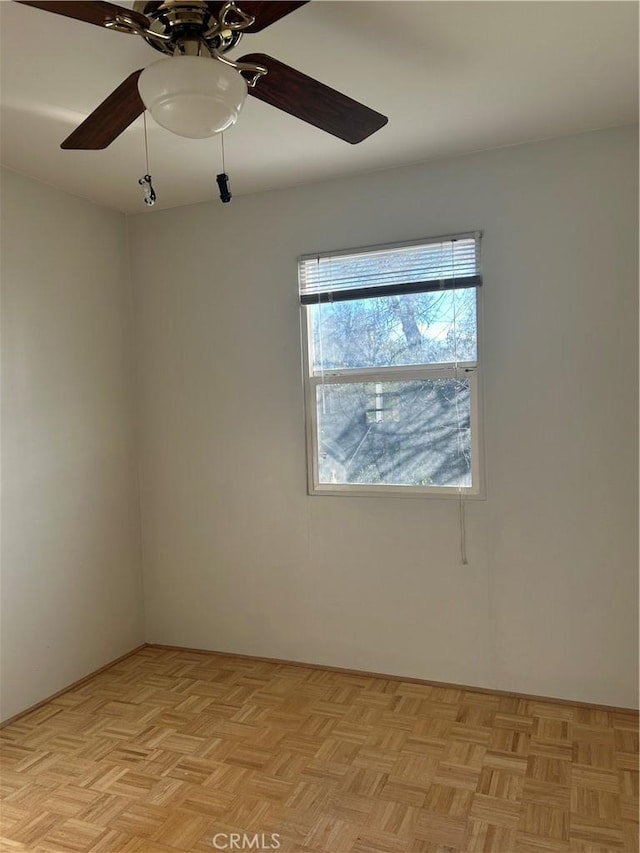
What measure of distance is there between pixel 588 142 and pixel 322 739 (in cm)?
284

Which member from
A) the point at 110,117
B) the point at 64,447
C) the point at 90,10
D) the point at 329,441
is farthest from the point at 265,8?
the point at 64,447

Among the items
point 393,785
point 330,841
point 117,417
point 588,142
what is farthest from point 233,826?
point 588,142

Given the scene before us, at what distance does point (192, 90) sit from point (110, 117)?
543 millimetres

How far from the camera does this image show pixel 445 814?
2.27 metres

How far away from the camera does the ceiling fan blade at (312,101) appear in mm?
1805

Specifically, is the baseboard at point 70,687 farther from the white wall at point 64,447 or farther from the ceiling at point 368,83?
the ceiling at point 368,83

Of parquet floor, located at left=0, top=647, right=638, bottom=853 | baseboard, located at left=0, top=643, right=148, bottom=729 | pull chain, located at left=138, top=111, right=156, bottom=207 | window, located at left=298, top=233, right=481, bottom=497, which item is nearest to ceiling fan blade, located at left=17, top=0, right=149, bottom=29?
pull chain, located at left=138, top=111, right=156, bottom=207

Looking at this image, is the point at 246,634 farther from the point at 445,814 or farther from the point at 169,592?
the point at 445,814

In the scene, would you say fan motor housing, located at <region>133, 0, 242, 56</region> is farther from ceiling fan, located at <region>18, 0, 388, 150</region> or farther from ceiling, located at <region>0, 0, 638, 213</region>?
ceiling, located at <region>0, 0, 638, 213</region>

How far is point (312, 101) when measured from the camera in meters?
1.95

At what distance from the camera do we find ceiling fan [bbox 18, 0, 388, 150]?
155 cm

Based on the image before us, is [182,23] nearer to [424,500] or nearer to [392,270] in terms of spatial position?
[392,270]

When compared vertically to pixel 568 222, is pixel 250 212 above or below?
above

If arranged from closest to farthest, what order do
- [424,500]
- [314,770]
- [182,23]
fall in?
[182,23] < [314,770] < [424,500]
